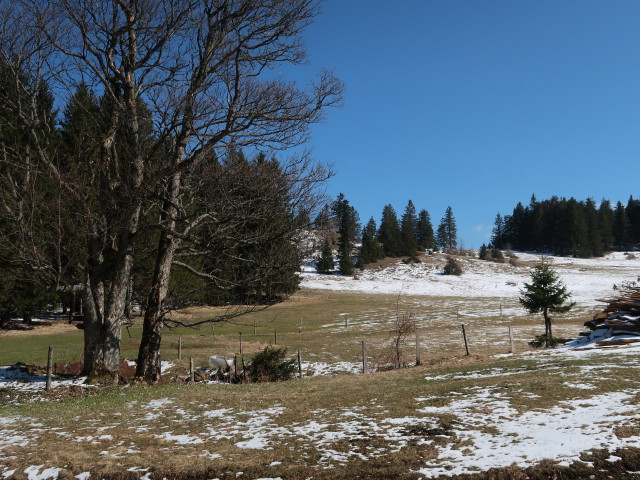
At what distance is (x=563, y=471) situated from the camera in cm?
507

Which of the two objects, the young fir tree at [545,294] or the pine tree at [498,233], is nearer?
the young fir tree at [545,294]

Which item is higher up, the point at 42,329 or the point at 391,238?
the point at 391,238

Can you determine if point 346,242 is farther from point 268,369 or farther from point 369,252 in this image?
point 268,369

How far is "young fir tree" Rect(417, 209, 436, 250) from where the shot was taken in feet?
404

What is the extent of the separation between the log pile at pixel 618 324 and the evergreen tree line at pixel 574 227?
98150 mm

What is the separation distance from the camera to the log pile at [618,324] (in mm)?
17433

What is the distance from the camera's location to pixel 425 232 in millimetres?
125000

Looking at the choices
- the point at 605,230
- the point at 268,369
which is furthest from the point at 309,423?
the point at 605,230

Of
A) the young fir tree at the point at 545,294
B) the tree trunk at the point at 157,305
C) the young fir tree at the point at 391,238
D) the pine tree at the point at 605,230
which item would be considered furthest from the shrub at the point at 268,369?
the pine tree at the point at 605,230

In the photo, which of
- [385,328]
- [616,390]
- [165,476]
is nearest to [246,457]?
[165,476]

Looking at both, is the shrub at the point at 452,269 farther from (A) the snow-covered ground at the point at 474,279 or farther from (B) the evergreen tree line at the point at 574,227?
(B) the evergreen tree line at the point at 574,227

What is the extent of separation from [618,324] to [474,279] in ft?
206

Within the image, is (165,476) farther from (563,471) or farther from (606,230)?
(606,230)

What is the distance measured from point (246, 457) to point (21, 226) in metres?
8.29
